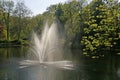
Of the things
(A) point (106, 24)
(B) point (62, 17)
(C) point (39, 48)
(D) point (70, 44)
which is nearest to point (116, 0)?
(A) point (106, 24)

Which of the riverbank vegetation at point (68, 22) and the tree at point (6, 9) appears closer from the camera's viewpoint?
the riverbank vegetation at point (68, 22)

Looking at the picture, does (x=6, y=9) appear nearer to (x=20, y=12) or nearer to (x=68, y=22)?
(x=20, y=12)

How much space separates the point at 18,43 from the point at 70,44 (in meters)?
16.9

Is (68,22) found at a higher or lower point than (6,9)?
lower

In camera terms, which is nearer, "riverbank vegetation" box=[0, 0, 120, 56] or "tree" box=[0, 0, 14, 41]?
"riverbank vegetation" box=[0, 0, 120, 56]

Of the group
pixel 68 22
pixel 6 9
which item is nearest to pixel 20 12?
pixel 6 9

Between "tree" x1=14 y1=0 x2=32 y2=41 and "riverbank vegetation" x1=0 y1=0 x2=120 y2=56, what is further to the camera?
"tree" x1=14 y1=0 x2=32 y2=41

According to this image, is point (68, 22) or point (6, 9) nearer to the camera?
point (68, 22)

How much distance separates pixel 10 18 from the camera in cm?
7938

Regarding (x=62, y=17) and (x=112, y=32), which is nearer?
(x=112, y=32)

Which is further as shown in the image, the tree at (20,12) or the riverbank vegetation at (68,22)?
the tree at (20,12)

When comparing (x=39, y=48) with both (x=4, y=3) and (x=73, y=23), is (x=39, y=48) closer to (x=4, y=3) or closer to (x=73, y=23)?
(x=73, y=23)

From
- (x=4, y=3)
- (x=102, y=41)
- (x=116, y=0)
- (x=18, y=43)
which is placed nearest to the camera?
(x=102, y=41)

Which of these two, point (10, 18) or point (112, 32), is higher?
point (10, 18)
